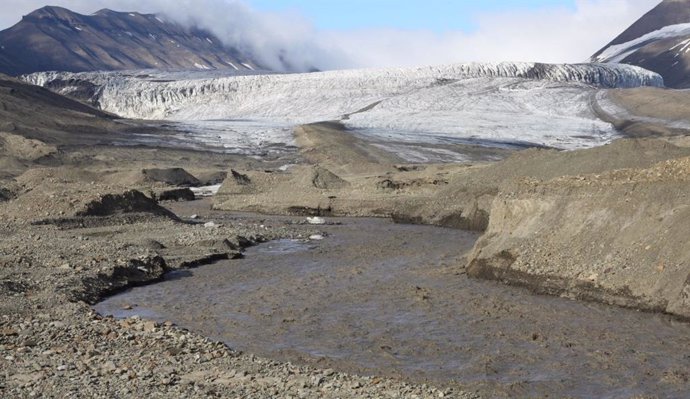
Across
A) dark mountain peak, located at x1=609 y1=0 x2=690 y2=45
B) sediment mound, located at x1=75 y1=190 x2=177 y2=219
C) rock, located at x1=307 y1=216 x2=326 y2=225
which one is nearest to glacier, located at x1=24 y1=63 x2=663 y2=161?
rock, located at x1=307 y1=216 x2=326 y2=225

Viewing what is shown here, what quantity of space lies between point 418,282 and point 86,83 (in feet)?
321

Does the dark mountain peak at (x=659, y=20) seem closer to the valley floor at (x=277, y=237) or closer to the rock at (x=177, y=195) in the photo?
the rock at (x=177, y=195)

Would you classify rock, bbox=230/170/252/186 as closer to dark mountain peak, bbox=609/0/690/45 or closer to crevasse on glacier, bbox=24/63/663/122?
crevasse on glacier, bbox=24/63/663/122

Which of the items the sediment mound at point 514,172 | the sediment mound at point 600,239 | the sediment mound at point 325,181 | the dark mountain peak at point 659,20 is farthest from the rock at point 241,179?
the dark mountain peak at point 659,20

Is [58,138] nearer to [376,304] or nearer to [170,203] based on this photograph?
Answer: [170,203]

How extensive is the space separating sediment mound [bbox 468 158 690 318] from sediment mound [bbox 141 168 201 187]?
30.6 meters

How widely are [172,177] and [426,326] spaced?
1482 inches

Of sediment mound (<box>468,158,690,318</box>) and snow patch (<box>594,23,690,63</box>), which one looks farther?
snow patch (<box>594,23,690,63</box>)

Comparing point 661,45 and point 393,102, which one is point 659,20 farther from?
point 393,102

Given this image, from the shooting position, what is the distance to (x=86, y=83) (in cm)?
11394

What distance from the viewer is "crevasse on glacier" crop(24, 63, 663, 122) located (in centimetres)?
10362

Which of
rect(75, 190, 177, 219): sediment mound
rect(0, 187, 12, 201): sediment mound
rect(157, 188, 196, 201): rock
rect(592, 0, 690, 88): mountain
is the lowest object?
rect(157, 188, 196, 201): rock

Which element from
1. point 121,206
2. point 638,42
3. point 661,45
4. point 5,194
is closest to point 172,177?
point 5,194

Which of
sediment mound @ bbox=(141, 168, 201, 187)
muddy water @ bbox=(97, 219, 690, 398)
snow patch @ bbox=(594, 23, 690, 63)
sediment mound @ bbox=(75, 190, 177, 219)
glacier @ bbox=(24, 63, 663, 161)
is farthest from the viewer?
snow patch @ bbox=(594, 23, 690, 63)
